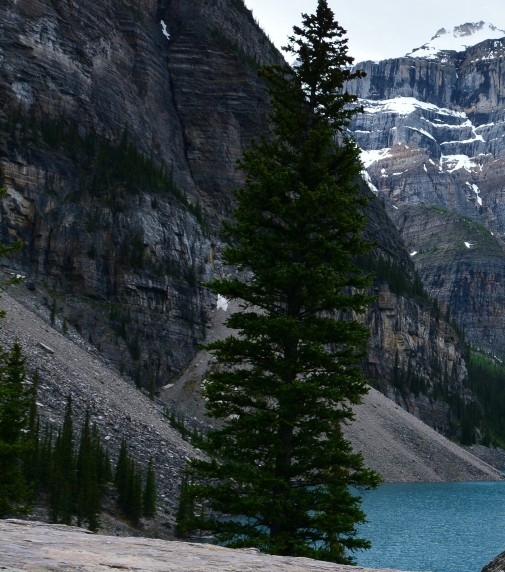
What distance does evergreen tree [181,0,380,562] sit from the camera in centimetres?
1867

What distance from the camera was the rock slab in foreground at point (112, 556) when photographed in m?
7.82

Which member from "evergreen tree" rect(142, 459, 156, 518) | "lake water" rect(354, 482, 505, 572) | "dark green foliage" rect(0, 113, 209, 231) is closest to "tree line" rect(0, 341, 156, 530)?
"evergreen tree" rect(142, 459, 156, 518)

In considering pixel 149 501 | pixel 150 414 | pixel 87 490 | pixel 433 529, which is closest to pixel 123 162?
pixel 150 414

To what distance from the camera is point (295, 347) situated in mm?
20219

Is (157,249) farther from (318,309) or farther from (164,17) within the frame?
(318,309)

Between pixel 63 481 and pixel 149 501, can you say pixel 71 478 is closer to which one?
pixel 63 481

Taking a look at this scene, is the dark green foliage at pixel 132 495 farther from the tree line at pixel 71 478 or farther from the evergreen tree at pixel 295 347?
the evergreen tree at pixel 295 347

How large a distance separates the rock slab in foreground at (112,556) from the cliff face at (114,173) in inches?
3998

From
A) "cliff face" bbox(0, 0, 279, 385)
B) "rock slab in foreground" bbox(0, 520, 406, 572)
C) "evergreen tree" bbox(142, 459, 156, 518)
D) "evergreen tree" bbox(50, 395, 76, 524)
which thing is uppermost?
"cliff face" bbox(0, 0, 279, 385)

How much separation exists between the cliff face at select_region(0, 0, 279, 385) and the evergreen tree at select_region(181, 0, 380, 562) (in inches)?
3600

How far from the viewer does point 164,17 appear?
174000mm

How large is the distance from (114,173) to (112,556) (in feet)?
421

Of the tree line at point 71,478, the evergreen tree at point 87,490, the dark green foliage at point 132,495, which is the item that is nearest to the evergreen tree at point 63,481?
the tree line at point 71,478

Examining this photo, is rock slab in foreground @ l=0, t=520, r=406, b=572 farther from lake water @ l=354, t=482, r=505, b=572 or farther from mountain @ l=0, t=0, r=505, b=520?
mountain @ l=0, t=0, r=505, b=520
